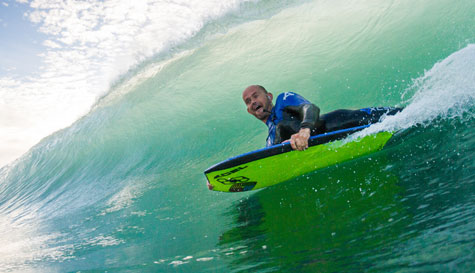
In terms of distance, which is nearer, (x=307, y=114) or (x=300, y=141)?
(x=300, y=141)

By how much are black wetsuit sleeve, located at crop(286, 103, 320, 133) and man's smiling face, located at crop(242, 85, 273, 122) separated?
1.27 feet

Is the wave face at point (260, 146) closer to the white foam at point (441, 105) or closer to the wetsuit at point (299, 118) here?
the white foam at point (441, 105)

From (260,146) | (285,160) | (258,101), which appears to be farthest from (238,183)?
(260,146)

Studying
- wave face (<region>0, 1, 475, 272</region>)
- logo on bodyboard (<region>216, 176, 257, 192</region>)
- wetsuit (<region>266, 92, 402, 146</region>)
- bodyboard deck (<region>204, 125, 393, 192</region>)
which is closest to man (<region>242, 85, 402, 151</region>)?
wetsuit (<region>266, 92, 402, 146</region>)

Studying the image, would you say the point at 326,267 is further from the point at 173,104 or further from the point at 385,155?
the point at 173,104

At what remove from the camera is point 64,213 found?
6070 millimetres

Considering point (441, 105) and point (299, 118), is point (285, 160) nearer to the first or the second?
point (299, 118)

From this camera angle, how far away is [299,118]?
12.1 feet

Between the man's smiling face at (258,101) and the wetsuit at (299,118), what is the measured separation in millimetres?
83

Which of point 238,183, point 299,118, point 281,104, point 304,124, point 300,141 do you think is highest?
point 281,104

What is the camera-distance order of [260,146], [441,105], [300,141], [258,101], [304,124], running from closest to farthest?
[300,141], [304,124], [441,105], [258,101], [260,146]

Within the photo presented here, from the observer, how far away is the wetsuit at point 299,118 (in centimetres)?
367

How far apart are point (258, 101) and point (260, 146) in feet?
7.20

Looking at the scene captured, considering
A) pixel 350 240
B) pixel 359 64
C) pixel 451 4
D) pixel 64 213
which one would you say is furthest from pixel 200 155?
pixel 451 4
